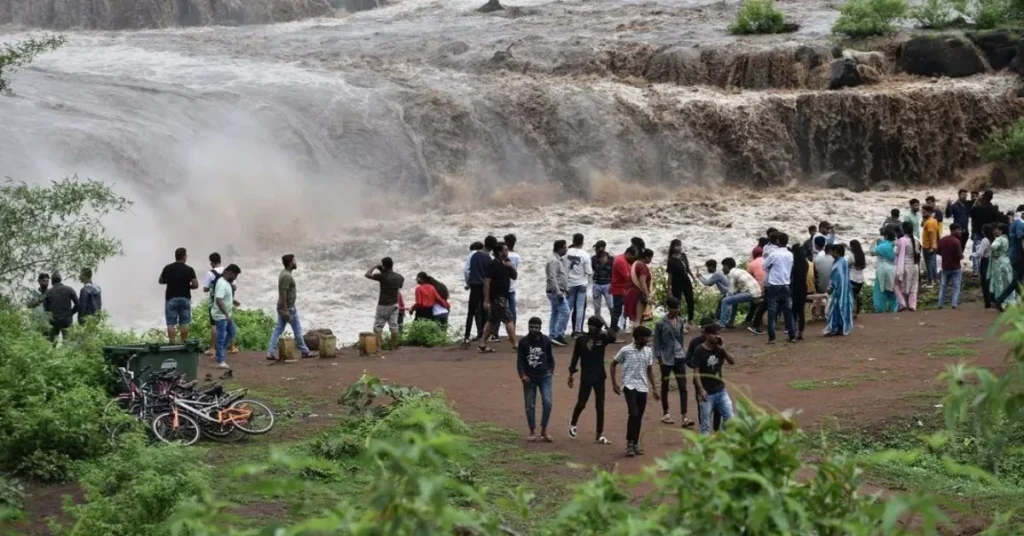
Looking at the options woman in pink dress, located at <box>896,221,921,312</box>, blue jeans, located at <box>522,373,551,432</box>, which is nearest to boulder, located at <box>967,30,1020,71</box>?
woman in pink dress, located at <box>896,221,921,312</box>

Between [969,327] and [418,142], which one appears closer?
[969,327]

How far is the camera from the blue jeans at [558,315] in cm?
1805

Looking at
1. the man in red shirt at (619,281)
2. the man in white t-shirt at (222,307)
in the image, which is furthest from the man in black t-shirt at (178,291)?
the man in red shirt at (619,281)

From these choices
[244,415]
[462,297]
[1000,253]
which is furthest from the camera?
[462,297]

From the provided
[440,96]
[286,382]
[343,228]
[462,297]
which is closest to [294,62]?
[440,96]

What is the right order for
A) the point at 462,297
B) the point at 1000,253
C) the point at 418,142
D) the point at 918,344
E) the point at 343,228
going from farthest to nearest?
the point at 418,142, the point at 343,228, the point at 462,297, the point at 1000,253, the point at 918,344

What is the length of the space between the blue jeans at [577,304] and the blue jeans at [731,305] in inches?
70.4

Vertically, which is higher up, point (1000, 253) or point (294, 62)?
point (294, 62)

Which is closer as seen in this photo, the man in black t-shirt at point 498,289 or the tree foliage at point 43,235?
the tree foliage at point 43,235

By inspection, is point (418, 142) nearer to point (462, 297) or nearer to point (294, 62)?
point (294, 62)

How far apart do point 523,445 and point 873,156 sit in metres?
21.8

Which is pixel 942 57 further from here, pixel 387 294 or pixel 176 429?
pixel 176 429

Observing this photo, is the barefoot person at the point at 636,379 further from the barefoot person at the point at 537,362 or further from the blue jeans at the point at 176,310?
the blue jeans at the point at 176,310

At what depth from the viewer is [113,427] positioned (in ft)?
39.7
